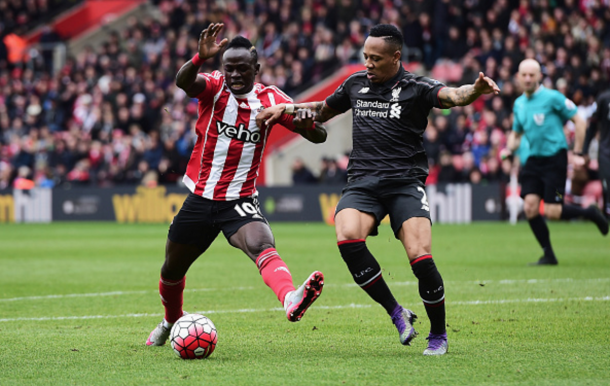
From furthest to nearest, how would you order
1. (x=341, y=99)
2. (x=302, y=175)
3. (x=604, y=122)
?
(x=302, y=175)
(x=604, y=122)
(x=341, y=99)

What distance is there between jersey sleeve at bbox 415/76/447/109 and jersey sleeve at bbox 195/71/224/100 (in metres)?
1.38

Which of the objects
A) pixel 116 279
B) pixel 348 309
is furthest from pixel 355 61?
pixel 348 309

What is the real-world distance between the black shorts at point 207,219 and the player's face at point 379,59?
50.0 inches

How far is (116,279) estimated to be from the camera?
11.5 metres

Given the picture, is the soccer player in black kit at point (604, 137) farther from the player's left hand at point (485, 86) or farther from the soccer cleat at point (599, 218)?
the player's left hand at point (485, 86)

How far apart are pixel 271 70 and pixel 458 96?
21.4 metres

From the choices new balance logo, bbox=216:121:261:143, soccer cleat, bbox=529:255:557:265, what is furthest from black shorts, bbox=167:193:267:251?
soccer cleat, bbox=529:255:557:265

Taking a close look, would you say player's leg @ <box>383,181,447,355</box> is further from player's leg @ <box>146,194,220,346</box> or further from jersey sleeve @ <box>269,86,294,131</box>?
player's leg @ <box>146,194,220,346</box>

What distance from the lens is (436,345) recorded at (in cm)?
597

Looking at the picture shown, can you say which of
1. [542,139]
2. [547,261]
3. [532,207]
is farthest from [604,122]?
[547,261]

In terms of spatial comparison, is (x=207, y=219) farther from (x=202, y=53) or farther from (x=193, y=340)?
(x=202, y=53)

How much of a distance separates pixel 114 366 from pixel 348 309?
3.20 meters

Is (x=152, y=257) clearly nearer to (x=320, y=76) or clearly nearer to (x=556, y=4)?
(x=320, y=76)

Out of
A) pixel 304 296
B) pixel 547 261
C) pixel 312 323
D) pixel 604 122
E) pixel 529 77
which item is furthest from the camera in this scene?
pixel 547 261
